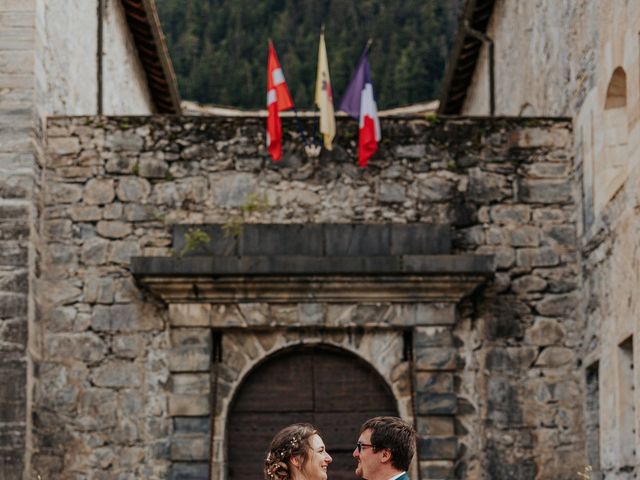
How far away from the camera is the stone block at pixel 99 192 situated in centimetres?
1210

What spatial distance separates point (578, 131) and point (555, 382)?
2046 millimetres

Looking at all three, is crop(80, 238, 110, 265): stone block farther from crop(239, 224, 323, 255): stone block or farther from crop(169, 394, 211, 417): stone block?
crop(169, 394, 211, 417): stone block

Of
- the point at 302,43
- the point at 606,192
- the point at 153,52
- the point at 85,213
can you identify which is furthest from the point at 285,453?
the point at 302,43

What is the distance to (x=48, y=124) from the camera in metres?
12.2

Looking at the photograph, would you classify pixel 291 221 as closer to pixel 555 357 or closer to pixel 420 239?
pixel 420 239

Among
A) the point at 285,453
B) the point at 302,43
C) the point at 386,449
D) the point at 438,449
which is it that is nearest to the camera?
the point at 386,449

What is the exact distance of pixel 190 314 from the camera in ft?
38.8

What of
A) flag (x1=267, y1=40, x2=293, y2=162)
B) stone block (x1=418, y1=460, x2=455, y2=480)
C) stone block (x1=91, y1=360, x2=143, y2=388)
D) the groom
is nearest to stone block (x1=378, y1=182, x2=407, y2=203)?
flag (x1=267, y1=40, x2=293, y2=162)

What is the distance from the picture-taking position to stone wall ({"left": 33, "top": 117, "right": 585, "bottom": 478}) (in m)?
11.8

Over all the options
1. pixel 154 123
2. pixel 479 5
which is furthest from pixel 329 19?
pixel 154 123

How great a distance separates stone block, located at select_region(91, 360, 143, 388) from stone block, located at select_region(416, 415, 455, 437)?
2261 mm

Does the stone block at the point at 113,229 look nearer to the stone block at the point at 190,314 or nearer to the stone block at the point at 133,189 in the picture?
the stone block at the point at 133,189

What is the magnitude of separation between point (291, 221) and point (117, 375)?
74.0 inches

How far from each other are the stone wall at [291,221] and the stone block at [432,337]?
0.61ft
